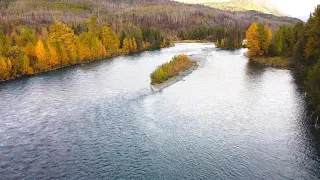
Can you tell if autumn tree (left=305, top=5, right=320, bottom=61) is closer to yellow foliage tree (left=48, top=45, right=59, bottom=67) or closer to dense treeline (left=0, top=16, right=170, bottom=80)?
yellow foliage tree (left=48, top=45, right=59, bottom=67)

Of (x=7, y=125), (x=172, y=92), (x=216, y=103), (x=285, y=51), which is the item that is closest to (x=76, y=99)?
(x=7, y=125)

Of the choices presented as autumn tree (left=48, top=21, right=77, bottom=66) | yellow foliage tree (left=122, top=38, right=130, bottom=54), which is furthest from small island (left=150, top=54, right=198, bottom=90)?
yellow foliage tree (left=122, top=38, right=130, bottom=54)

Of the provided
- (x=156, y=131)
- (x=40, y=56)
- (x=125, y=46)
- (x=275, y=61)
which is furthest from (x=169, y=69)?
(x=125, y=46)

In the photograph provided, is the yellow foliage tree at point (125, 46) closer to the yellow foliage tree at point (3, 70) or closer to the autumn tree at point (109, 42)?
the autumn tree at point (109, 42)

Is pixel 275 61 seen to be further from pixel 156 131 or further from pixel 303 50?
pixel 156 131

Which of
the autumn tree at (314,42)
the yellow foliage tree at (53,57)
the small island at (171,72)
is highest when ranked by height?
the autumn tree at (314,42)

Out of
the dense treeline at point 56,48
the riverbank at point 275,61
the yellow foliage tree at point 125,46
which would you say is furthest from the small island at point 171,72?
the yellow foliage tree at point 125,46
